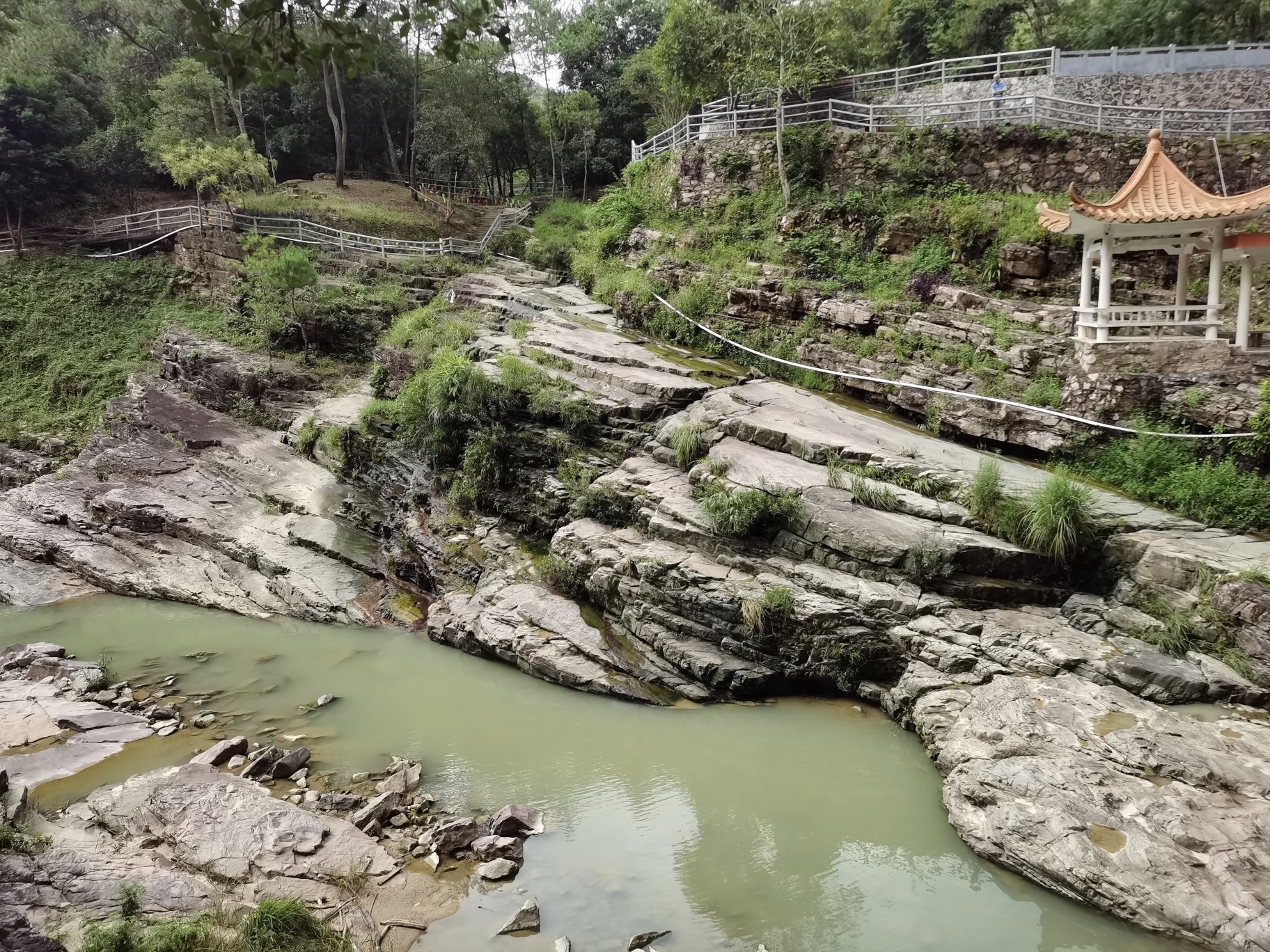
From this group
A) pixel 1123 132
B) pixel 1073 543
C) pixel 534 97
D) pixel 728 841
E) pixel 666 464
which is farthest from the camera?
pixel 534 97

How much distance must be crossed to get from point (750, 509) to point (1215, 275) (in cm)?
720

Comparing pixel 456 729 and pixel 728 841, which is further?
pixel 456 729

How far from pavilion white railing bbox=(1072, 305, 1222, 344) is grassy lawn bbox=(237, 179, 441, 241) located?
73.8ft

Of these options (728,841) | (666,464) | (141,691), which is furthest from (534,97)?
(728,841)

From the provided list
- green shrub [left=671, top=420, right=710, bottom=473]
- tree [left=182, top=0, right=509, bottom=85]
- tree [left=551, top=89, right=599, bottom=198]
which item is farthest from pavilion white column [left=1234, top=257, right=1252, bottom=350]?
tree [left=551, top=89, right=599, bottom=198]

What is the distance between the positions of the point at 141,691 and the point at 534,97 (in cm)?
3841

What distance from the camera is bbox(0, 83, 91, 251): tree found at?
24.0m

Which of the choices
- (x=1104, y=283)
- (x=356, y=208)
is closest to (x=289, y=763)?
(x=1104, y=283)

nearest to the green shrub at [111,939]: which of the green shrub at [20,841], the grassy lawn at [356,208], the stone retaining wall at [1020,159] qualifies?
the green shrub at [20,841]

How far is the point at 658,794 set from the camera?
7.72 meters

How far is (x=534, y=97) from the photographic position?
4056 cm

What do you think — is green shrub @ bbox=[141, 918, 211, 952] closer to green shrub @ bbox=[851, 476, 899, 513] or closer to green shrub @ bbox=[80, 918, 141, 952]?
green shrub @ bbox=[80, 918, 141, 952]

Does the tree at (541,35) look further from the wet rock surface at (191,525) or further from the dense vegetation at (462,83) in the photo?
the wet rock surface at (191,525)

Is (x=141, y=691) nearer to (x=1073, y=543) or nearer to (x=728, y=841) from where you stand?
(x=728, y=841)
